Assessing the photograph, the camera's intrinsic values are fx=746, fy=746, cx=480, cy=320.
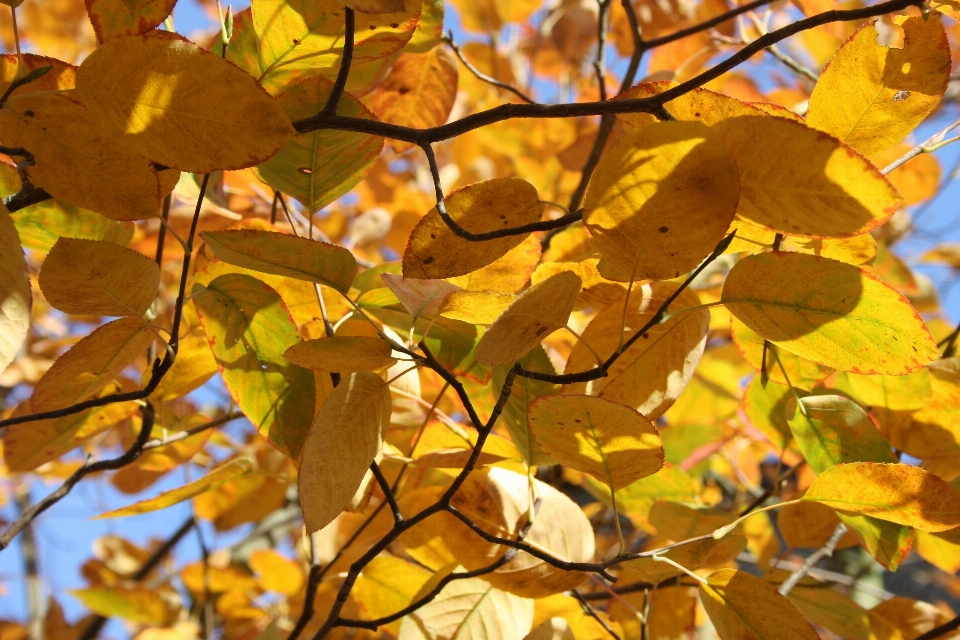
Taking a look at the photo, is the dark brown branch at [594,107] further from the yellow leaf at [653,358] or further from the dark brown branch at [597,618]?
the dark brown branch at [597,618]

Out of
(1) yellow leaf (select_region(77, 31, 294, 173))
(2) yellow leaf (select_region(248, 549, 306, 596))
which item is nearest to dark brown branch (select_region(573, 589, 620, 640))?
(1) yellow leaf (select_region(77, 31, 294, 173))

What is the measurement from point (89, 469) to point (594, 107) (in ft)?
2.01

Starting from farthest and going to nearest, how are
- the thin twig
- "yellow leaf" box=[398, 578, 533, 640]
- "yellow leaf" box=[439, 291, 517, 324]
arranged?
the thin twig → "yellow leaf" box=[398, 578, 533, 640] → "yellow leaf" box=[439, 291, 517, 324]

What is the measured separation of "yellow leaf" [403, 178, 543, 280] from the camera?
1.50 ft

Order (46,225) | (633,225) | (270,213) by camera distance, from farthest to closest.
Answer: (270,213), (46,225), (633,225)

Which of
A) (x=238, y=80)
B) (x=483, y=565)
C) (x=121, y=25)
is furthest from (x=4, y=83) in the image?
(x=483, y=565)

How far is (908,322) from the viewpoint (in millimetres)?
428

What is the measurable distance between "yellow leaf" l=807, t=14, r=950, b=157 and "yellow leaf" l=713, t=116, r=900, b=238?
0.11m

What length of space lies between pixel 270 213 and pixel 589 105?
0.55 metres

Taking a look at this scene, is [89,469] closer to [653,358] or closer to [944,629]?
[653,358]

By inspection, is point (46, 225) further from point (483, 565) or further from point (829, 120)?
point (829, 120)

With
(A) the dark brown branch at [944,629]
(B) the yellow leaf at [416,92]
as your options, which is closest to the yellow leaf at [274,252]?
(B) the yellow leaf at [416,92]

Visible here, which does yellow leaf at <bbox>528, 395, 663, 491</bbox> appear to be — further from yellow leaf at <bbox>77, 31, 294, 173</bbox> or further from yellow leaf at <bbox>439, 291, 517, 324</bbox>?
yellow leaf at <bbox>77, 31, 294, 173</bbox>

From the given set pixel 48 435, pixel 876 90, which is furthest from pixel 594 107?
pixel 48 435
